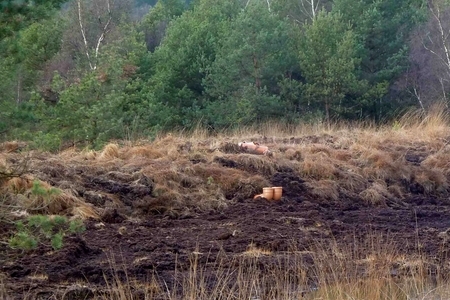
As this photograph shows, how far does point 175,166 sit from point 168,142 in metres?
3.11

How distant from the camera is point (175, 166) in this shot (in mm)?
12906

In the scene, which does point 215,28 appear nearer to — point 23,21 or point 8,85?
point 8,85

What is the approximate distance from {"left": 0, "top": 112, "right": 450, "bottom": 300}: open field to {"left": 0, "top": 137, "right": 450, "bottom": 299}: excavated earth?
0.02 meters

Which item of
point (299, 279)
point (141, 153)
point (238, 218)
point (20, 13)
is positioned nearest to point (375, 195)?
point (238, 218)

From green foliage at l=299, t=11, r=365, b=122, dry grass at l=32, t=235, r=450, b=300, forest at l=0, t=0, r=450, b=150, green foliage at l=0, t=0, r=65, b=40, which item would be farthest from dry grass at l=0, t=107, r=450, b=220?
green foliage at l=299, t=11, r=365, b=122

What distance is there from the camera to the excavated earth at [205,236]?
6969 mm

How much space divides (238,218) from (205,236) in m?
1.54

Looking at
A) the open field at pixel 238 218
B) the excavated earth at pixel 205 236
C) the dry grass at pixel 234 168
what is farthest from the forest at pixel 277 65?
the excavated earth at pixel 205 236

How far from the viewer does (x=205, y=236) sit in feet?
30.4

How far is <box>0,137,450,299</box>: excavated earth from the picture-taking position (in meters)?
6.97

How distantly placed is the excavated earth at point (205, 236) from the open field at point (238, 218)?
24 millimetres

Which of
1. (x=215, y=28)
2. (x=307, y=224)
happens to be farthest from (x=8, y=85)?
(x=215, y=28)

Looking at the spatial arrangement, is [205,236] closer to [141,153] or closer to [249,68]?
[141,153]

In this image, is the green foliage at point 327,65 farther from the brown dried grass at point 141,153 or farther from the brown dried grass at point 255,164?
the brown dried grass at point 141,153
